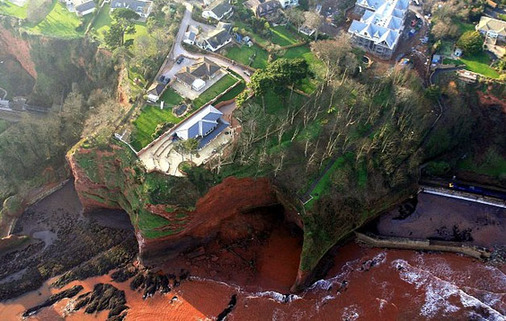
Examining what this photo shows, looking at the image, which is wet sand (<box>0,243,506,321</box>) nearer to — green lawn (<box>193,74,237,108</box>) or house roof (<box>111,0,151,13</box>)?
green lawn (<box>193,74,237,108</box>)

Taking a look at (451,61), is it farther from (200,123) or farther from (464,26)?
(200,123)

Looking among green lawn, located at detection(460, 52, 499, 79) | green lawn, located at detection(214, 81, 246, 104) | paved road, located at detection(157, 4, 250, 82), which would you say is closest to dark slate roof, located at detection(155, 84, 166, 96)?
paved road, located at detection(157, 4, 250, 82)

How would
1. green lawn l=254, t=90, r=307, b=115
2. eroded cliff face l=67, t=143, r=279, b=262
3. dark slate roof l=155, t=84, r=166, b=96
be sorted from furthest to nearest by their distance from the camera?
green lawn l=254, t=90, r=307, b=115 → dark slate roof l=155, t=84, r=166, b=96 → eroded cliff face l=67, t=143, r=279, b=262

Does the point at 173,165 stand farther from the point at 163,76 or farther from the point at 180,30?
the point at 180,30

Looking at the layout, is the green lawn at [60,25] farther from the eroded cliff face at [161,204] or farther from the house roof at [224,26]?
the eroded cliff face at [161,204]

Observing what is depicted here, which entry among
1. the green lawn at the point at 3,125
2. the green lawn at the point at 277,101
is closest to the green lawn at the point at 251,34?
the green lawn at the point at 277,101

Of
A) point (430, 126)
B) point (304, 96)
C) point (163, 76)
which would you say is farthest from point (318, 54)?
point (163, 76)

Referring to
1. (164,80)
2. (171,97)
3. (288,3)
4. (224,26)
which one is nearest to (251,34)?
(224,26)
